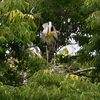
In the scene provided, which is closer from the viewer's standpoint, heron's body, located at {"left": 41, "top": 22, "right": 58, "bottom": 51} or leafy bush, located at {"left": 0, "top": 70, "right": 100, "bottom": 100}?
leafy bush, located at {"left": 0, "top": 70, "right": 100, "bottom": 100}

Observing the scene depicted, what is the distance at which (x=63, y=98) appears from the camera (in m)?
3.68

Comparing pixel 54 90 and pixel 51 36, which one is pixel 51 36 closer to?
pixel 51 36

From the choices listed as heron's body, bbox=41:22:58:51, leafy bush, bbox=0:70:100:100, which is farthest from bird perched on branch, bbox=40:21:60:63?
leafy bush, bbox=0:70:100:100

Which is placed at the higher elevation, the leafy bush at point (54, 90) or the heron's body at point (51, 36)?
the heron's body at point (51, 36)

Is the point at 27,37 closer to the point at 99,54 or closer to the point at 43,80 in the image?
the point at 43,80

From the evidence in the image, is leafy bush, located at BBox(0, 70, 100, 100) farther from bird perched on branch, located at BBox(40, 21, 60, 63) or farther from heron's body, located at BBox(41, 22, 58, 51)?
bird perched on branch, located at BBox(40, 21, 60, 63)

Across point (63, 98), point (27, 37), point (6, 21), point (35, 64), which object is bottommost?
point (63, 98)

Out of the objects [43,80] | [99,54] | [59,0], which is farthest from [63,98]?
[59,0]

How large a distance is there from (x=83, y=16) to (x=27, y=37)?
11.5 feet

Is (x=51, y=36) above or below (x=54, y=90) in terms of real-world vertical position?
above

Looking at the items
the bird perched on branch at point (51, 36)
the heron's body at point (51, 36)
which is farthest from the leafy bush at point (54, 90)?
the bird perched on branch at point (51, 36)

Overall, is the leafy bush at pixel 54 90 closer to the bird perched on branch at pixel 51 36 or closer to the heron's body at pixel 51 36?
the heron's body at pixel 51 36

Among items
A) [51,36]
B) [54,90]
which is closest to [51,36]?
[51,36]

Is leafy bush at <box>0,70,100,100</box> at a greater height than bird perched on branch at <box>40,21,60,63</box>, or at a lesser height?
lesser
